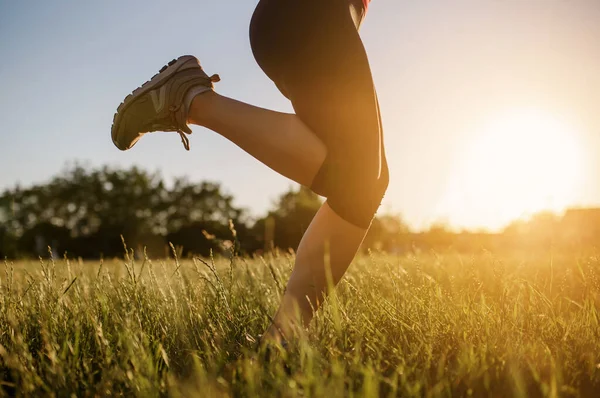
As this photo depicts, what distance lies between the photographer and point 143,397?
1.24 metres

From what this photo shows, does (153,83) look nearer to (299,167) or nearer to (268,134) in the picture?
(268,134)

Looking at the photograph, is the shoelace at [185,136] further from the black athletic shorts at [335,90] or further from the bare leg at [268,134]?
the black athletic shorts at [335,90]

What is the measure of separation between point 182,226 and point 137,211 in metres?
6.09

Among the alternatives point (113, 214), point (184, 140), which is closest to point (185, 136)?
point (184, 140)

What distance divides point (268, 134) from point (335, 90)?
320 mm

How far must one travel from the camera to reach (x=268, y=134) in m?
1.79

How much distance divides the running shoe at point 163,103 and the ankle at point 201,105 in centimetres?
3

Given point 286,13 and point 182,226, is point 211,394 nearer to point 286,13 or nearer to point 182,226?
point 286,13

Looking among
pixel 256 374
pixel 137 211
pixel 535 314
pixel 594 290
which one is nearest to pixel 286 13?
pixel 256 374

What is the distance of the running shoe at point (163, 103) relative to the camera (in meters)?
1.94

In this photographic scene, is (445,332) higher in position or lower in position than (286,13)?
lower

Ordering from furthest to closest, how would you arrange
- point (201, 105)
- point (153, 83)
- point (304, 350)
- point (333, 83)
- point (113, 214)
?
1. point (113, 214)
2. point (153, 83)
3. point (201, 105)
4. point (333, 83)
5. point (304, 350)

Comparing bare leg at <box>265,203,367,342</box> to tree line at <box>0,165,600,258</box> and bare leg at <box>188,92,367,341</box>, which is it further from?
tree line at <box>0,165,600,258</box>

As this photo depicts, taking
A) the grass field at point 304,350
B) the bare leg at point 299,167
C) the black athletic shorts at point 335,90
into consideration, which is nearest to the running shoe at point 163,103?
the bare leg at point 299,167
